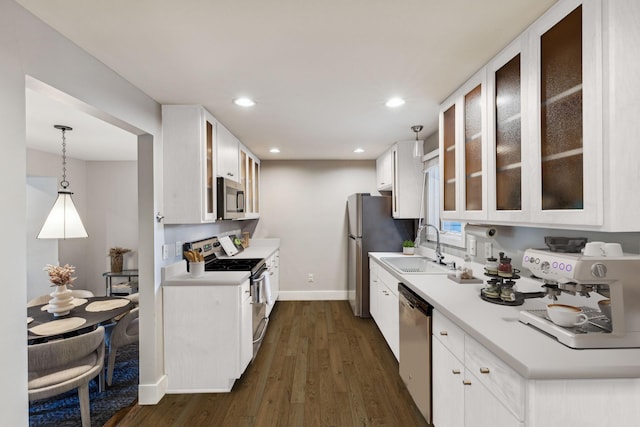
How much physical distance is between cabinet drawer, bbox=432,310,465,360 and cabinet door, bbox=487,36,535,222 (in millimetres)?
627

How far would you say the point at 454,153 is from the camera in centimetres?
223

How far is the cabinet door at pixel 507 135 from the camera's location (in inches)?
59.0

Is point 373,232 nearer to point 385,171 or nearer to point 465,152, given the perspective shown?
point 385,171

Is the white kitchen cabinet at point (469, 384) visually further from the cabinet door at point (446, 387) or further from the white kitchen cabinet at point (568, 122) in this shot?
the white kitchen cabinet at point (568, 122)

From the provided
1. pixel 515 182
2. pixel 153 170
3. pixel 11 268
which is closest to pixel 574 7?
pixel 515 182

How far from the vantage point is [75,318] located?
247cm

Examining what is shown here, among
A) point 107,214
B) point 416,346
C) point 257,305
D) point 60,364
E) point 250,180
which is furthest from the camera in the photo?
point 107,214

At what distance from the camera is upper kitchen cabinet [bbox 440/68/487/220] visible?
1854 millimetres

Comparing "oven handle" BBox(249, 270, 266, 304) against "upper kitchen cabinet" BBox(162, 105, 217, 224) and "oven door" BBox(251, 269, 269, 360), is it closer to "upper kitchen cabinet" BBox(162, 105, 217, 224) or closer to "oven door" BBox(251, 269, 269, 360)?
"oven door" BBox(251, 269, 269, 360)

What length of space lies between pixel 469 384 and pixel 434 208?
2.39 meters

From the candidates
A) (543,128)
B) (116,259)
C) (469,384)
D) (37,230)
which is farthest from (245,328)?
(37,230)

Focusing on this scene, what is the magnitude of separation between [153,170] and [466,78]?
7.62 feet

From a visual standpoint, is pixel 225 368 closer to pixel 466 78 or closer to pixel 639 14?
pixel 466 78

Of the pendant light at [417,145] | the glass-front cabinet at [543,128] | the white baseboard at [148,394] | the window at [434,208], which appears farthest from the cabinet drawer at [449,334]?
the white baseboard at [148,394]
